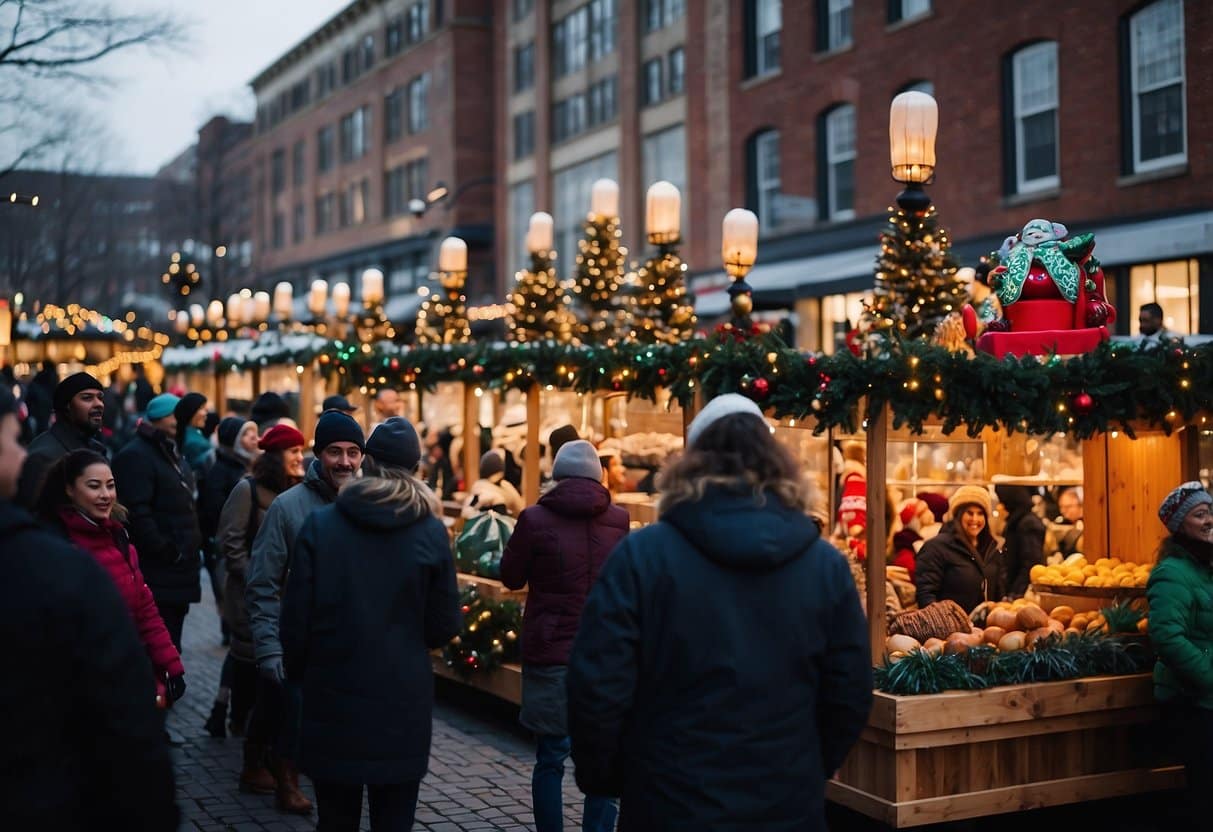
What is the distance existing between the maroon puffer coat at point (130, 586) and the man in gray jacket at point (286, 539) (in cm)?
42

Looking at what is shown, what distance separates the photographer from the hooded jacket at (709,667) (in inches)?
148

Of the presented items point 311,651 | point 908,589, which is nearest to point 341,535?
point 311,651

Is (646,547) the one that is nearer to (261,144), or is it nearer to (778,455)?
(778,455)

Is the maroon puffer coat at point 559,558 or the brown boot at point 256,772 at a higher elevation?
the maroon puffer coat at point 559,558

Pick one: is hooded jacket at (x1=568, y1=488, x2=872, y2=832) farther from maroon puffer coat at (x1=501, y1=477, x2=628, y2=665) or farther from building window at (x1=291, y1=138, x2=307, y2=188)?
building window at (x1=291, y1=138, x2=307, y2=188)

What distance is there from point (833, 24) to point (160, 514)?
2008 cm

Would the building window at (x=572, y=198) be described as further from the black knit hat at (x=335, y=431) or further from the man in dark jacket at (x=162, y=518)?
the black knit hat at (x=335, y=431)

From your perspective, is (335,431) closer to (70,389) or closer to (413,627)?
(413,627)

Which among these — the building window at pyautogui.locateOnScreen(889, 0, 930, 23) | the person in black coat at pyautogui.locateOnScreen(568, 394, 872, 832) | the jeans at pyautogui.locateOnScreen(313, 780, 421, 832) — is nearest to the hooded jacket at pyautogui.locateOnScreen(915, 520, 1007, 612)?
the jeans at pyautogui.locateOnScreen(313, 780, 421, 832)

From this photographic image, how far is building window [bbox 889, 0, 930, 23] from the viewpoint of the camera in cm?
2362

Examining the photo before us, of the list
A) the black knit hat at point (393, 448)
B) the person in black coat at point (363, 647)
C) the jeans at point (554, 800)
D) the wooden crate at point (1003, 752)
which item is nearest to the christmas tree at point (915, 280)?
the wooden crate at point (1003, 752)

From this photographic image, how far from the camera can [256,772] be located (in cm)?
776

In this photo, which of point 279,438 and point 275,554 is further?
point 279,438

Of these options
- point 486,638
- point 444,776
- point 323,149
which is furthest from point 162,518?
point 323,149
